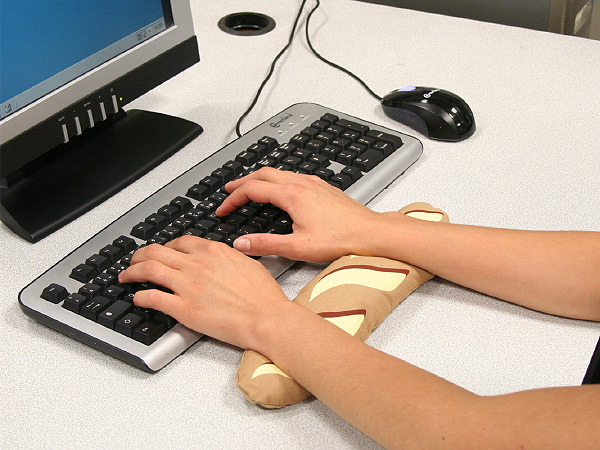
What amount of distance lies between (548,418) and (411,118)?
1.73 ft

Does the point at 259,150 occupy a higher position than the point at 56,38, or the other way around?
the point at 56,38

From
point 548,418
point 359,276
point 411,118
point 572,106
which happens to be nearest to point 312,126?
point 411,118

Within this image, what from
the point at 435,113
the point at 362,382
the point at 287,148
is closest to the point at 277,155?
the point at 287,148

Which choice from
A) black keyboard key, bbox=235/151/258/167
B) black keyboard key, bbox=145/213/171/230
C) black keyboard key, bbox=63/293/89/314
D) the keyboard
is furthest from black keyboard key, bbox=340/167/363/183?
black keyboard key, bbox=63/293/89/314

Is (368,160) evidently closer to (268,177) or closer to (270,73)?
(268,177)

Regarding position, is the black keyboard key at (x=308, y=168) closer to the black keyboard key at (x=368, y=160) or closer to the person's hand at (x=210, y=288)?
the black keyboard key at (x=368, y=160)

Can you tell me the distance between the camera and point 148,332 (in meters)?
0.59

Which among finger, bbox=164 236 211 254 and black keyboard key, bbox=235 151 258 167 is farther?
black keyboard key, bbox=235 151 258 167

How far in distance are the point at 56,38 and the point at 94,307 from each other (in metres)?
0.31

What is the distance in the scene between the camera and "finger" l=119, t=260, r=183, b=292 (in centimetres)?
63

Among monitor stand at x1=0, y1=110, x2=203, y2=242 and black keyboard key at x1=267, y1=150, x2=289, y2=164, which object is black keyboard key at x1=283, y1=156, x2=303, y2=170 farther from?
monitor stand at x1=0, y1=110, x2=203, y2=242

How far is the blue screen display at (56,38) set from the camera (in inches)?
27.7

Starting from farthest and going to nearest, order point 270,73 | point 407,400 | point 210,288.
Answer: point 270,73, point 210,288, point 407,400

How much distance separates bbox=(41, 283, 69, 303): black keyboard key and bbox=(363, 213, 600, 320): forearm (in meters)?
0.29
